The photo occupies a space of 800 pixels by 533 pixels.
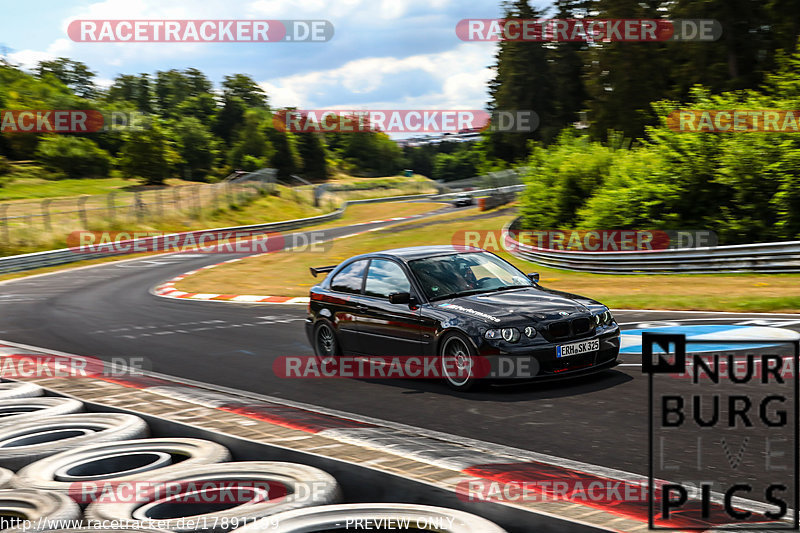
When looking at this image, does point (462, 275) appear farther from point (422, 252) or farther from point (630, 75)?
point (630, 75)

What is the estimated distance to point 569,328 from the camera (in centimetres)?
816

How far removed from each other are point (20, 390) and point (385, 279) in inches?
155

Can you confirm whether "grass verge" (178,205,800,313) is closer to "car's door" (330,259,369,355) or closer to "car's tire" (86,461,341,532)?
"car's door" (330,259,369,355)

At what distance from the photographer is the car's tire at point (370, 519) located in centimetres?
377

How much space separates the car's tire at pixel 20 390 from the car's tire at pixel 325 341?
342 centimetres

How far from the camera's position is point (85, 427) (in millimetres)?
6527

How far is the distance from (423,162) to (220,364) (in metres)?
171

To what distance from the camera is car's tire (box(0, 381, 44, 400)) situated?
7745 millimetres

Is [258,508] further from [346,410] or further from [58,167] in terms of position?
[58,167]

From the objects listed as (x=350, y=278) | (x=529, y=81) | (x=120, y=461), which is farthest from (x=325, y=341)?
(x=529, y=81)

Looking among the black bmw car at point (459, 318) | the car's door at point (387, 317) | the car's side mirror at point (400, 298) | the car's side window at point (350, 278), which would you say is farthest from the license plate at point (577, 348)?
the car's side window at point (350, 278)

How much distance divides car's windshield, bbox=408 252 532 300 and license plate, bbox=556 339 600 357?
1287 mm

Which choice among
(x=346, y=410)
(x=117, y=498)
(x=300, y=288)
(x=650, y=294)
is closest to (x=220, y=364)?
(x=346, y=410)

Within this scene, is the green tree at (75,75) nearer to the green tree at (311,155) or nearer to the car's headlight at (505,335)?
the green tree at (311,155)
